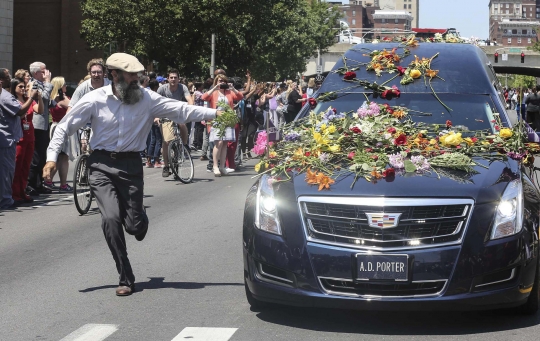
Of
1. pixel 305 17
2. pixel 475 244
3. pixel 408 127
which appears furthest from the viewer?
pixel 305 17

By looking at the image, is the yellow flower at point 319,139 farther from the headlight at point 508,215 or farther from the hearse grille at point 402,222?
the headlight at point 508,215

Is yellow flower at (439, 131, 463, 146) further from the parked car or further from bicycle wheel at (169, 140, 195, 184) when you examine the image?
bicycle wheel at (169, 140, 195, 184)

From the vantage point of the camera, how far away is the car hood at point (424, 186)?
20.3ft

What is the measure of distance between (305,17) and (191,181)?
178 feet

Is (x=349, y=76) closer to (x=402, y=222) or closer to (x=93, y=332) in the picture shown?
(x=402, y=222)

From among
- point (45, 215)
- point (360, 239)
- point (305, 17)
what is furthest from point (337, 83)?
point (305, 17)

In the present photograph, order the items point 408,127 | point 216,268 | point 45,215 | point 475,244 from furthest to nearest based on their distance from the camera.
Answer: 1. point 45,215
2. point 216,268
3. point 408,127
4. point 475,244

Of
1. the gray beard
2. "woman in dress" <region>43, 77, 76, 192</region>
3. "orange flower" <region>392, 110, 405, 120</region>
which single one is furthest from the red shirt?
"orange flower" <region>392, 110, 405, 120</region>

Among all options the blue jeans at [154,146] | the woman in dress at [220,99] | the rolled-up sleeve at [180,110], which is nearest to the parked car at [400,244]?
the rolled-up sleeve at [180,110]

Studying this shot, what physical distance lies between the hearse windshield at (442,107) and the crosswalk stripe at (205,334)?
2.62m

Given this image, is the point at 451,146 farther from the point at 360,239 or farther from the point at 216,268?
the point at 216,268

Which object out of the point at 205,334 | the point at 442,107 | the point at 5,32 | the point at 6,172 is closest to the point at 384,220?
the point at 205,334

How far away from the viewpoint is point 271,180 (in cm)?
671

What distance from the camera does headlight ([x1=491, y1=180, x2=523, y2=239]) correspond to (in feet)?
20.1
